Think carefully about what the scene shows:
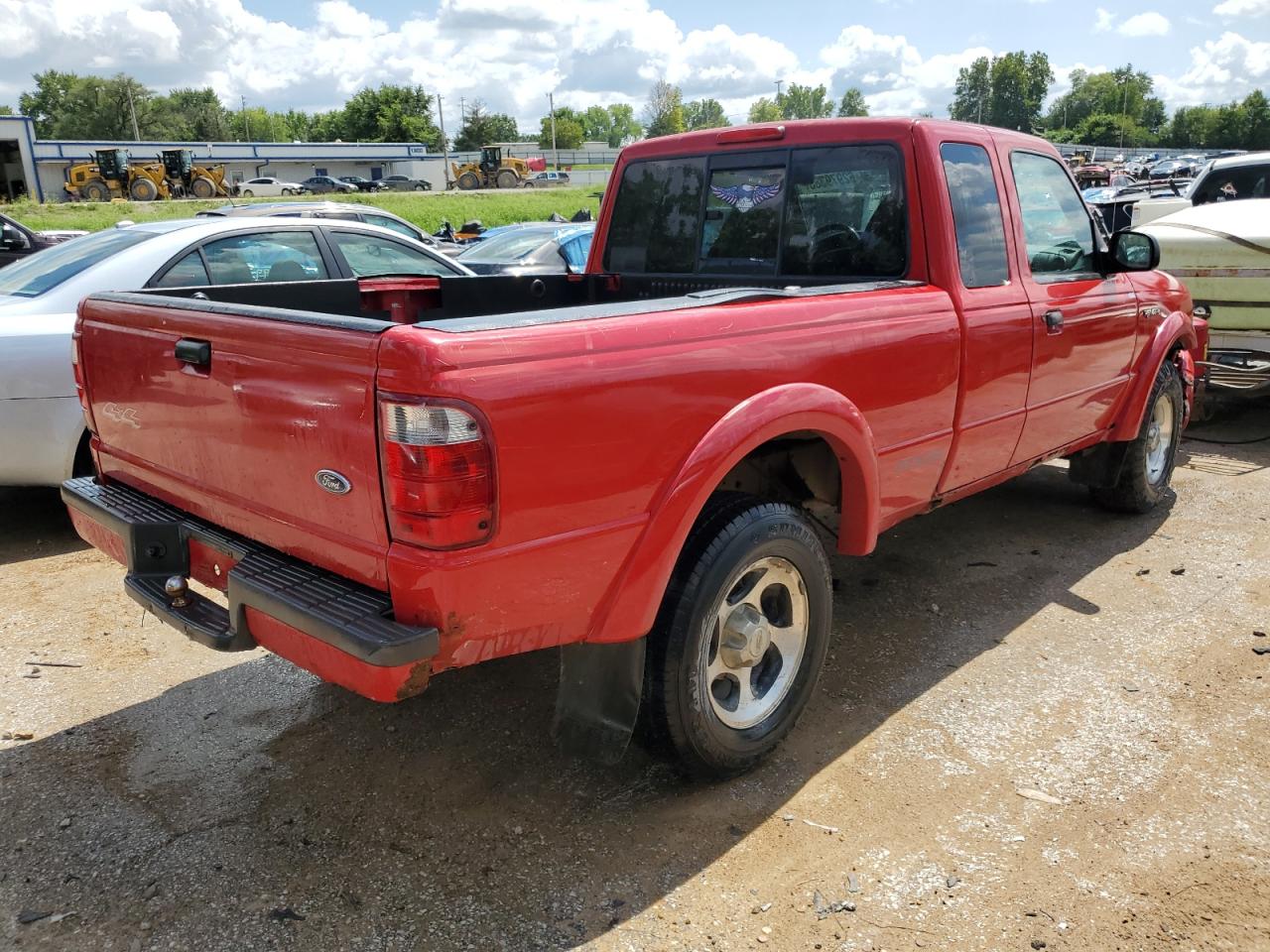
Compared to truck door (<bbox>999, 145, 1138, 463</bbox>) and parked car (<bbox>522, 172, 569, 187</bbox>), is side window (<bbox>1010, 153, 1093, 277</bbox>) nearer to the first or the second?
truck door (<bbox>999, 145, 1138, 463</bbox>)

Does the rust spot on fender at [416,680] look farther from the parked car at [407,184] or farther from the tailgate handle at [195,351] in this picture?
the parked car at [407,184]

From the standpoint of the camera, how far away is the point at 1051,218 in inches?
178

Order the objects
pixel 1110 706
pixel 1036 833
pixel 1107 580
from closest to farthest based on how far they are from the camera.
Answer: pixel 1036 833 < pixel 1110 706 < pixel 1107 580

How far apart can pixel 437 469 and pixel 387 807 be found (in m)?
1.40

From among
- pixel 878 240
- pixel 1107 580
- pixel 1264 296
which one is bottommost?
pixel 1107 580

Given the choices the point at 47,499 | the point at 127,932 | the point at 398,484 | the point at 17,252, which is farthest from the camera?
the point at 17,252

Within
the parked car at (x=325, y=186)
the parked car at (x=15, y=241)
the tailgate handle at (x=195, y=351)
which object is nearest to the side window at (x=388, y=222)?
the parked car at (x=15, y=241)

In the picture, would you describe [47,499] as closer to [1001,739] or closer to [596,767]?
[596,767]

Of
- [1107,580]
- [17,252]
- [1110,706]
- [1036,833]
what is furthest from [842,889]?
[17,252]

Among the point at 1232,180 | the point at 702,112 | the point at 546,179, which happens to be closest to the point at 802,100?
the point at 702,112

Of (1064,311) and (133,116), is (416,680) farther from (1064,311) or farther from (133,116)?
(133,116)

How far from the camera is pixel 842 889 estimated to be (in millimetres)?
2668

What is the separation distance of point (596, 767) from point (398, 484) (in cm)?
145

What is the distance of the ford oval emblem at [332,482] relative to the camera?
2369 mm
